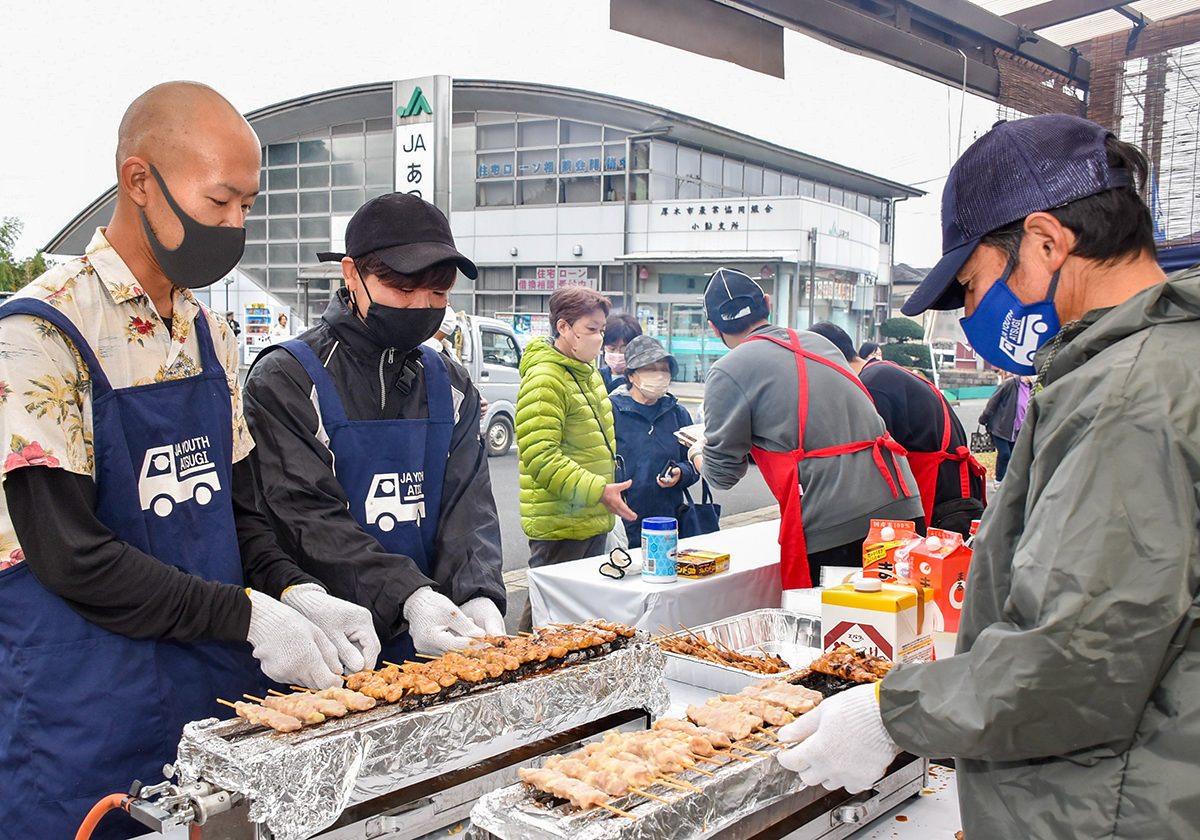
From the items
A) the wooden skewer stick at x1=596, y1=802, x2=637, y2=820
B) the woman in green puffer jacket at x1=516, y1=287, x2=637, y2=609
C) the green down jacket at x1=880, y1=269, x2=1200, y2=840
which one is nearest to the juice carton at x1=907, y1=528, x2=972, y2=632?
the green down jacket at x1=880, y1=269, x2=1200, y2=840

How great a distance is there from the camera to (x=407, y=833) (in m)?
1.74

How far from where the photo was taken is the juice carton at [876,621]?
7.68 ft

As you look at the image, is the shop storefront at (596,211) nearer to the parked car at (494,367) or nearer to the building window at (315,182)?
the building window at (315,182)

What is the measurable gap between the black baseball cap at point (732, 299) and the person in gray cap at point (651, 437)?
4.47 ft

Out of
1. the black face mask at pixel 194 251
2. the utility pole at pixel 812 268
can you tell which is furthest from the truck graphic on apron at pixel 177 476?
the utility pole at pixel 812 268

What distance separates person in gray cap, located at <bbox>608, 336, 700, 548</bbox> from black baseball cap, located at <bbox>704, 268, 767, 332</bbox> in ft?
4.47

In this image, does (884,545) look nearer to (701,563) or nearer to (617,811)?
(701,563)

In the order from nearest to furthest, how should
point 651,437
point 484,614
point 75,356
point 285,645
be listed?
1. point 75,356
2. point 285,645
3. point 484,614
4. point 651,437

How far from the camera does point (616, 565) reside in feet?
11.6

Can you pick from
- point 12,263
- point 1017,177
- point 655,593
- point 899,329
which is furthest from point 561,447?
point 899,329

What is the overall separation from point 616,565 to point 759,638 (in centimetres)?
73

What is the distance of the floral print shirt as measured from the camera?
1.70 meters

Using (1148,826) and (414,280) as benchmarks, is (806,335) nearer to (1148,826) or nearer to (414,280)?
(414,280)

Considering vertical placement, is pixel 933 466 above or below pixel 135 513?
below
